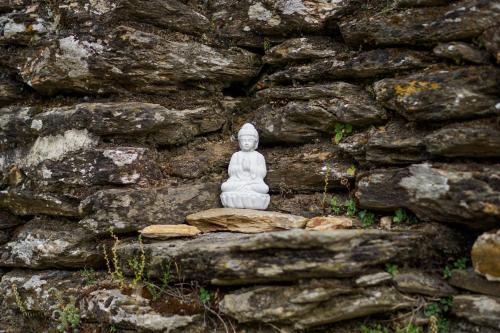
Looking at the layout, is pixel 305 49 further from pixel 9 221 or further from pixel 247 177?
pixel 9 221

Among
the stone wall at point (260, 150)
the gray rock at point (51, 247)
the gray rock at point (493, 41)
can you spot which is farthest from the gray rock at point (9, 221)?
the gray rock at point (493, 41)

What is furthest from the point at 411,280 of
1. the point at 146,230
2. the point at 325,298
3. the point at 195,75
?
the point at 195,75

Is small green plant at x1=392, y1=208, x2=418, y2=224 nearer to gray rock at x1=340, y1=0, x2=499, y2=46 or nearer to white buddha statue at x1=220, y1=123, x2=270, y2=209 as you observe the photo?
white buddha statue at x1=220, y1=123, x2=270, y2=209

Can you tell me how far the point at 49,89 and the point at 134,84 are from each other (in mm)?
1256

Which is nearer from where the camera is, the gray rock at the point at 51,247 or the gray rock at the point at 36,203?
the gray rock at the point at 51,247

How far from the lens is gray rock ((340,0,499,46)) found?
598 cm

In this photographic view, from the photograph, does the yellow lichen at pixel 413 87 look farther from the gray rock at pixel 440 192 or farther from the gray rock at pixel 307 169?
the gray rock at pixel 307 169

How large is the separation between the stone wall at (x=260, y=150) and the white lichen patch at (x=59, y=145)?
3cm

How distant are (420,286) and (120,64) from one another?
4.78 meters

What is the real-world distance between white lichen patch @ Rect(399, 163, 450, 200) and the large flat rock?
1.36 m

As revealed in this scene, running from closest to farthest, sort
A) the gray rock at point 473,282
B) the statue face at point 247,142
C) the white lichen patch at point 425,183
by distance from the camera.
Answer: the gray rock at point 473,282 < the white lichen patch at point 425,183 < the statue face at point 247,142

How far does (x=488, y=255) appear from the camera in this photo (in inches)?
205

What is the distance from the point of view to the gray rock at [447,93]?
19.0 feet

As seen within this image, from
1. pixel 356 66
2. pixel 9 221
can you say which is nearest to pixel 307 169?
pixel 356 66
